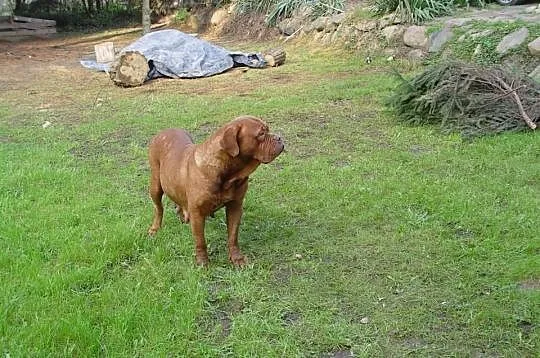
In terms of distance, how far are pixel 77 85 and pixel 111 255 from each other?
24.0 ft

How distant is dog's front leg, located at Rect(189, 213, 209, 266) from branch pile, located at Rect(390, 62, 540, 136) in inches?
141

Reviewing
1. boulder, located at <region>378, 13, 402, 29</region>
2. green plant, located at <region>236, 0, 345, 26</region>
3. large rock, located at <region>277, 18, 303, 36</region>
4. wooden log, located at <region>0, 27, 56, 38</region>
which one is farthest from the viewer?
wooden log, located at <region>0, 27, 56, 38</region>

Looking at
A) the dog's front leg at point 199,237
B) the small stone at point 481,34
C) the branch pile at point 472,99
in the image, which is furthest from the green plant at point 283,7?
the dog's front leg at point 199,237

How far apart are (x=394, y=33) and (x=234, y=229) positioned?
8.11 metres

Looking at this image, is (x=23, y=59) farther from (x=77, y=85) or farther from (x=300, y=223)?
(x=300, y=223)

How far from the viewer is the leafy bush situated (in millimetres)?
11078

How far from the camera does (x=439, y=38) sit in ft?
33.1

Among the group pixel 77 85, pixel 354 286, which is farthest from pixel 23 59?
pixel 354 286

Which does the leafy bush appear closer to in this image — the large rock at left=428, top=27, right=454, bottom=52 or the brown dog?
the large rock at left=428, top=27, right=454, bottom=52

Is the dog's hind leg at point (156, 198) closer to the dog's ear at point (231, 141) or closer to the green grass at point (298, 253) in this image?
the green grass at point (298, 253)

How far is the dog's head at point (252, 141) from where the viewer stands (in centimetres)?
342

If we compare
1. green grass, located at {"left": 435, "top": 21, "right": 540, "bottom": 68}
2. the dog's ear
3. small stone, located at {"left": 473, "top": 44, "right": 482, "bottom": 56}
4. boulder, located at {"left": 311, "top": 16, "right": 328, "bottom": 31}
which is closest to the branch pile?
green grass, located at {"left": 435, "top": 21, "right": 540, "bottom": 68}

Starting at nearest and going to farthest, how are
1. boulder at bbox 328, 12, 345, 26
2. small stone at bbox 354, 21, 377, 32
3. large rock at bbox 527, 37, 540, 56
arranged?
large rock at bbox 527, 37, 540, 56
small stone at bbox 354, 21, 377, 32
boulder at bbox 328, 12, 345, 26

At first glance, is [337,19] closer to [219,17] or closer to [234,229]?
[219,17]
